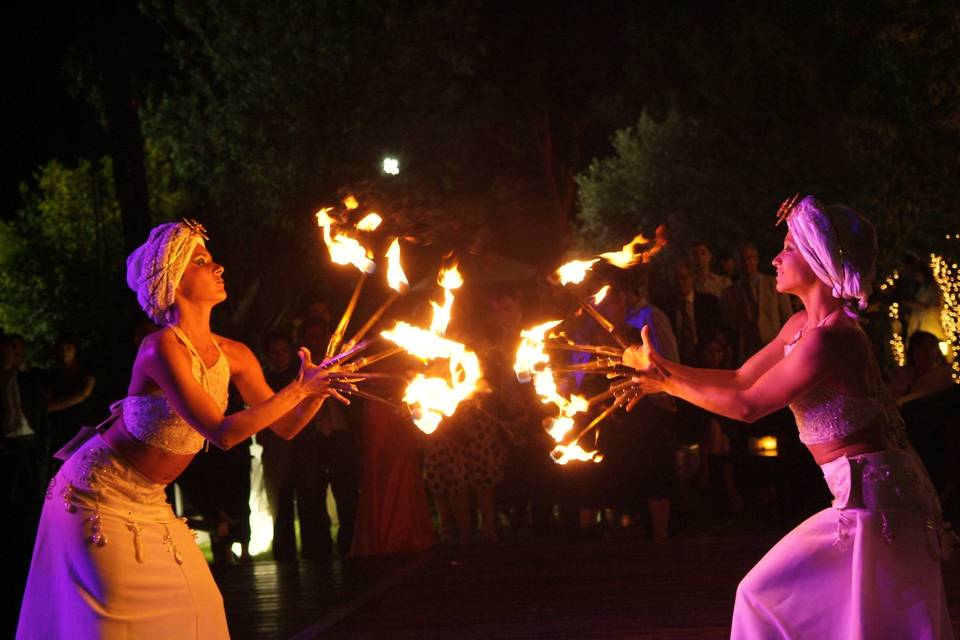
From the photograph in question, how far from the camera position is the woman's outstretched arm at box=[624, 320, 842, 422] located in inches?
170

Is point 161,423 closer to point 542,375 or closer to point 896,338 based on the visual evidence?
point 542,375

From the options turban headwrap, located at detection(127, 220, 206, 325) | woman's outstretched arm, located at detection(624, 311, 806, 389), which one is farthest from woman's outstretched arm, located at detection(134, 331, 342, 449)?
woman's outstretched arm, located at detection(624, 311, 806, 389)

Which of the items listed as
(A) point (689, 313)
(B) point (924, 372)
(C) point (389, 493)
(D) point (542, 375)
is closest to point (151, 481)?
(D) point (542, 375)

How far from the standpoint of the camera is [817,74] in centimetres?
2136

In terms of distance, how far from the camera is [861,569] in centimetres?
406

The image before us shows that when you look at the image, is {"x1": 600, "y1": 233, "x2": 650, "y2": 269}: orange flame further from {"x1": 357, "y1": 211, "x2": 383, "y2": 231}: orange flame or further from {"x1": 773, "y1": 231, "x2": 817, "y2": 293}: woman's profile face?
{"x1": 357, "y1": 211, "x2": 383, "y2": 231}: orange flame

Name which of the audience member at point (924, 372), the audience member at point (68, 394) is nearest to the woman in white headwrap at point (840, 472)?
the audience member at point (924, 372)

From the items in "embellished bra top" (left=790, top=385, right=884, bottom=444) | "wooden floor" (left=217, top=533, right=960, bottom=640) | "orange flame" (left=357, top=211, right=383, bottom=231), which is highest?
"orange flame" (left=357, top=211, right=383, bottom=231)

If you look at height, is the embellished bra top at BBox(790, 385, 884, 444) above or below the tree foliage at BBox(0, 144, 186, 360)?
below

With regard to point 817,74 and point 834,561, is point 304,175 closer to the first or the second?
point 817,74

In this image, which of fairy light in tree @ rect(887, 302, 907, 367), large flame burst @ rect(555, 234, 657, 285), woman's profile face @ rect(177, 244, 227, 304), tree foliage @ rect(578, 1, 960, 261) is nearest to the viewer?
woman's profile face @ rect(177, 244, 227, 304)

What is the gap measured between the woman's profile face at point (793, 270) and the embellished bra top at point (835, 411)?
16.3 inches

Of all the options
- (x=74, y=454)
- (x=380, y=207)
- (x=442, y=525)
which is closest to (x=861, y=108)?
(x=442, y=525)

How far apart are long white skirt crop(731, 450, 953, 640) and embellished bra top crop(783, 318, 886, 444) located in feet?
0.37
